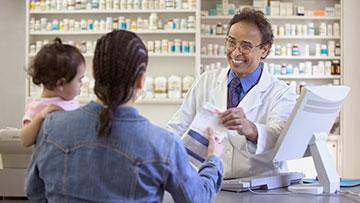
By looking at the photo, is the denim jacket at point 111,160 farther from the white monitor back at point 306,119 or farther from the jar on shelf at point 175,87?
the jar on shelf at point 175,87

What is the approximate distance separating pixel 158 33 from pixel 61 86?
4.72m

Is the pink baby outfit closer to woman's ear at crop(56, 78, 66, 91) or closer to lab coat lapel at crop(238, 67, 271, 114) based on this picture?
woman's ear at crop(56, 78, 66, 91)

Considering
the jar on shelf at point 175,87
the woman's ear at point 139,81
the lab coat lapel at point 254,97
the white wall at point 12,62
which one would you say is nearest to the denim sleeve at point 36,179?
the woman's ear at point 139,81

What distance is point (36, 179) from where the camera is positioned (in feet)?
4.83

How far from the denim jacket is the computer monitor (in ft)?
2.93

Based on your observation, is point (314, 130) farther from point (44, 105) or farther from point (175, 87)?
point (175, 87)

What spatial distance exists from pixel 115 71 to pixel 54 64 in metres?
0.27

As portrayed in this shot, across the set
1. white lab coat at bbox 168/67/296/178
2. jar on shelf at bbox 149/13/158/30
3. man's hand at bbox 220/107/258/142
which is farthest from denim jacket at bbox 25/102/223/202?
jar on shelf at bbox 149/13/158/30

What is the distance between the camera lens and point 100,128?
4.38 ft

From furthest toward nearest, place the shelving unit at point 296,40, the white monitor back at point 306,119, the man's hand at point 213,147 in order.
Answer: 1. the shelving unit at point 296,40
2. the white monitor back at point 306,119
3. the man's hand at point 213,147

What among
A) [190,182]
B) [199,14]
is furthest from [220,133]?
[199,14]

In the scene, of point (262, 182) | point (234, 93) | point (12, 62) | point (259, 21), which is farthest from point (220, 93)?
point (12, 62)

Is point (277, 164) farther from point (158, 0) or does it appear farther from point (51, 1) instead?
point (51, 1)

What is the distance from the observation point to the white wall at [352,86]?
6.34 metres
